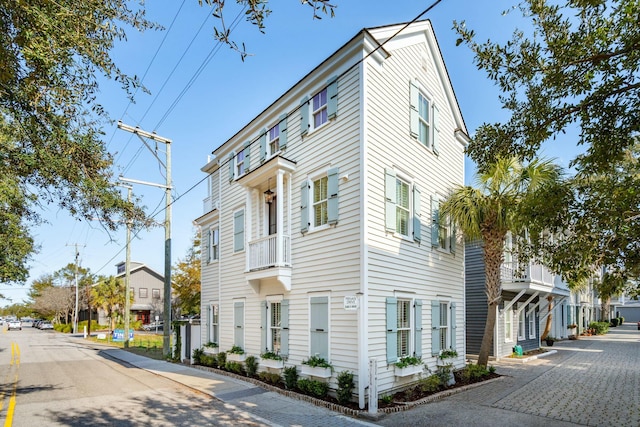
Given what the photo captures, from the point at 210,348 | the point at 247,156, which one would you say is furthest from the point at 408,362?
the point at 247,156

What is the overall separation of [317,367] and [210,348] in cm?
688

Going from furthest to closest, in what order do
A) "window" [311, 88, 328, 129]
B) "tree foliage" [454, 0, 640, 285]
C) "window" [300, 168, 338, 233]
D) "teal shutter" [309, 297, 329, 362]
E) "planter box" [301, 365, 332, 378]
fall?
"window" [311, 88, 328, 129], "window" [300, 168, 338, 233], "teal shutter" [309, 297, 329, 362], "planter box" [301, 365, 332, 378], "tree foliage" [454, 0, 640, 285]

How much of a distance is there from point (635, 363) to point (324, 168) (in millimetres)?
15754

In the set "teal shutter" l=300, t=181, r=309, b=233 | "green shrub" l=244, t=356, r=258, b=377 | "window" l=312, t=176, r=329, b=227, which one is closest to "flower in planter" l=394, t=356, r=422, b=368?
"window" l=312, t=176, r=329, b=227

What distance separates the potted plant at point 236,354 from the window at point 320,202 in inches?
212

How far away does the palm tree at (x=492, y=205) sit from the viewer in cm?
1275

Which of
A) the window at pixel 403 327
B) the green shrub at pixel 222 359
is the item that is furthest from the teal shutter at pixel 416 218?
the green shrub at pixel 222 359

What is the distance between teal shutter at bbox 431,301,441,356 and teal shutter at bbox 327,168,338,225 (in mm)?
4458

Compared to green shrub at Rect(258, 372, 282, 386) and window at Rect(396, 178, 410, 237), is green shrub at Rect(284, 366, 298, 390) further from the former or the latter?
window at Rect(396, 178, 410, 237)

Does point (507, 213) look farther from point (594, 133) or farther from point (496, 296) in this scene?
point (594, 133)

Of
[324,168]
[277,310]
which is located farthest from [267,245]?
[324,168]

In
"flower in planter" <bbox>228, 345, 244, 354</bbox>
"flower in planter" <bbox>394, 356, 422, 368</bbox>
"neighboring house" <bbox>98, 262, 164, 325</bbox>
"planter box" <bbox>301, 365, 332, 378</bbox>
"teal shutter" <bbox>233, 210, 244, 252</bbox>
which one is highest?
"teal shutter" <bbox>233, 210, 244, 252</bbox>

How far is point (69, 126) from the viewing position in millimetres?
6977

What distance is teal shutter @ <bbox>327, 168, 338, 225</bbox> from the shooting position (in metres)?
10.4
